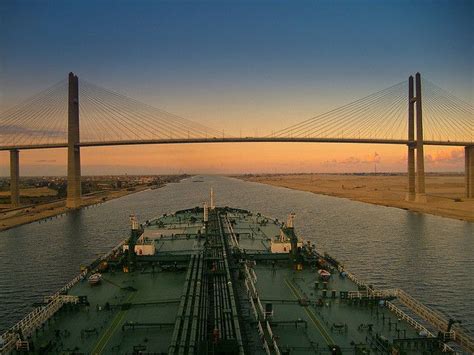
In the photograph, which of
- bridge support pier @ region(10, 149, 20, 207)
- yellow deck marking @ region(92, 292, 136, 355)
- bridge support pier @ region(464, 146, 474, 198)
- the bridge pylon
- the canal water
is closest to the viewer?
yellow deck marking @ region(92, 292, 136, 355)

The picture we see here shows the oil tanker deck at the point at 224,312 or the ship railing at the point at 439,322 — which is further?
the ship railing at the point at 439,322

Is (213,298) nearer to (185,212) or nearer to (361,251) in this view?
(361,251)

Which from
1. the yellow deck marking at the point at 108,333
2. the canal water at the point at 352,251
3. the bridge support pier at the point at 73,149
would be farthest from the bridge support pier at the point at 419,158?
the yellow deck marking at the point at 108,333

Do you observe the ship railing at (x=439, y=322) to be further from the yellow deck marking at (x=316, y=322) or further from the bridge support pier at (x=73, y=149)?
the bridge support pier at (x=73, y=149)

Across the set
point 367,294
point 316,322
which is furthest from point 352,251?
point 316,322

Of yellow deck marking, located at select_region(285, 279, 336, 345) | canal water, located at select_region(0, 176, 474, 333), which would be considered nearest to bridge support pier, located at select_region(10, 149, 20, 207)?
canal water, located at select_region(0, 176, 474, 333)

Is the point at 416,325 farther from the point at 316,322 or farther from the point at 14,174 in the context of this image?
the point at 14,174

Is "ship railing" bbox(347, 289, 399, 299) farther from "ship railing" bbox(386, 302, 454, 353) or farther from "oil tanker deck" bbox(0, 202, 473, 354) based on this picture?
"ship railing" bbox(386, 302, 454, 353)
